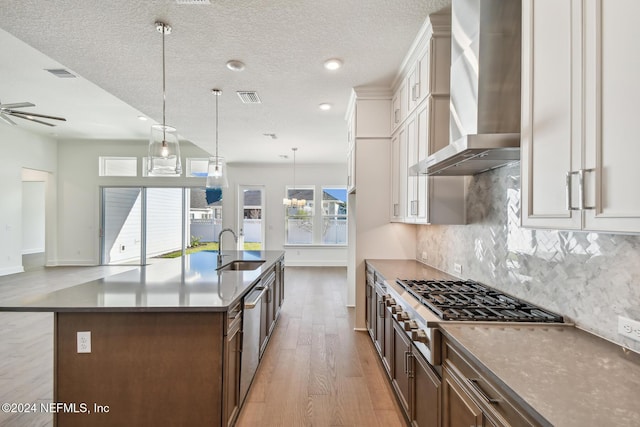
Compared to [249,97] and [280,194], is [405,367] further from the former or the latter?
[280,194]

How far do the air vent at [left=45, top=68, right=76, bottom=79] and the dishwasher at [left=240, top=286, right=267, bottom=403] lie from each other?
13.4 ft

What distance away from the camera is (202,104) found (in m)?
4.09

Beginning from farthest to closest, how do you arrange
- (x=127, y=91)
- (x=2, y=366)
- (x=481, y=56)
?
1. (x=127, y=91)
2. (x=2, y=366)
3. (x=481, y=56)

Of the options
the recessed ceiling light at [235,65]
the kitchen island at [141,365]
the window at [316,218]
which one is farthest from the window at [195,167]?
the kitchen island at [141,365]

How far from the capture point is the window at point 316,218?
28.9ft

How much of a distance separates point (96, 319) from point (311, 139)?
16.0 feet

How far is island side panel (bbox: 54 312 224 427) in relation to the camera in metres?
1.73

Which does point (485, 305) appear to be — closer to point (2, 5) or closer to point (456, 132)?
point (456, 132)

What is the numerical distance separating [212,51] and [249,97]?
1.06 meters

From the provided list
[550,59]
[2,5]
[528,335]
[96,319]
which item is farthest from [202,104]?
[528,335]

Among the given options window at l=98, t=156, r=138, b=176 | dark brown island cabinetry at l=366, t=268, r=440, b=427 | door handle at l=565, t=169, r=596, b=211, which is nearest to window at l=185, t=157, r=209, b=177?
window at l=98, t=156, r=138, b=176

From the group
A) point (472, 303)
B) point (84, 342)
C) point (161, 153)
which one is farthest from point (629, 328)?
point (161, 153)

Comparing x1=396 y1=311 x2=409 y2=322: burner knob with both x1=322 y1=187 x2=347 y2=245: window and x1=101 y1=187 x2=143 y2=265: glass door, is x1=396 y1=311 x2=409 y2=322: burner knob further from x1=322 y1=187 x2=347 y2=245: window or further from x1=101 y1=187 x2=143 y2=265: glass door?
x1=101 y1=187 x2=143 y2=265: glass door

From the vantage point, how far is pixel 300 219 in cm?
884
